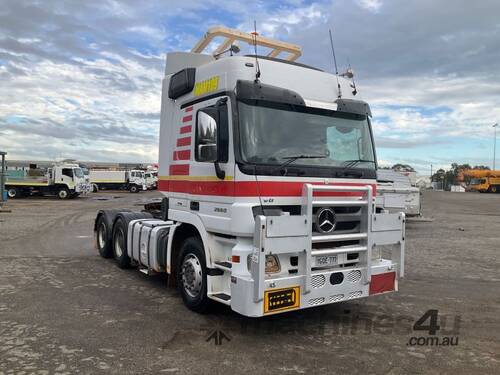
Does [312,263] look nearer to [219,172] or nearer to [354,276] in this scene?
[354,276]

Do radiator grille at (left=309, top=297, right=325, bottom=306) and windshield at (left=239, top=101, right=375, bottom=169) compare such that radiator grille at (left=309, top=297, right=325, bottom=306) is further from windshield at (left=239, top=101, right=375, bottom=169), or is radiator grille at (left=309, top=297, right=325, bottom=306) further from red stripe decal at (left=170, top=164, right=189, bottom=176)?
red stripe decal at (left=170, top=164, right=189, bottom=176)

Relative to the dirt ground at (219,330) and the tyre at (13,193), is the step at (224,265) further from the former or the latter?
the tyre at (13,193)

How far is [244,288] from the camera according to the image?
4.73 metres

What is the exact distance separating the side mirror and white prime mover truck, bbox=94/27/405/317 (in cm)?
1

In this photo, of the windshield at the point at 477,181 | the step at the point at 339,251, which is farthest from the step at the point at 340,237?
the windshield at the point at 477,181

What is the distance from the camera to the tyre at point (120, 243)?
890cm

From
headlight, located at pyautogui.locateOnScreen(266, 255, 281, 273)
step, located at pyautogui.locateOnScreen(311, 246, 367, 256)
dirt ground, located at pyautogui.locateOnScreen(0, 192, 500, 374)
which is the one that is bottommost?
dirt ground, located at pyautogui.locateOnScreen(0, 192, 500, 374)

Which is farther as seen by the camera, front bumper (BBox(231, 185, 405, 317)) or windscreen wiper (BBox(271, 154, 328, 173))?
windscreen wiper (BBox(271, 154, 328, 173))

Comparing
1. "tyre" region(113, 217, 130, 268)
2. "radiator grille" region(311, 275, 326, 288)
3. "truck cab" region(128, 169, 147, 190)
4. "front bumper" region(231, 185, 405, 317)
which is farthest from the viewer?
"truck cab" region(128, 169, 147, 190)

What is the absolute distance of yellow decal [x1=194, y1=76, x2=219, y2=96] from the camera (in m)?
5.63

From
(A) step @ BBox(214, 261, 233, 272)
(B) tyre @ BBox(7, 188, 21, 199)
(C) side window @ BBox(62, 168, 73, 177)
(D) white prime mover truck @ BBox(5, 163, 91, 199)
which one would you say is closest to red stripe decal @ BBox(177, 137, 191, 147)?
(A) step @ BBox(214, 261, 233, 272)

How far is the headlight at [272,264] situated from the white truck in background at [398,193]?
1055 cm

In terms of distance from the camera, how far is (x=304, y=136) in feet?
18.1

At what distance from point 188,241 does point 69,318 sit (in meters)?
1.76
